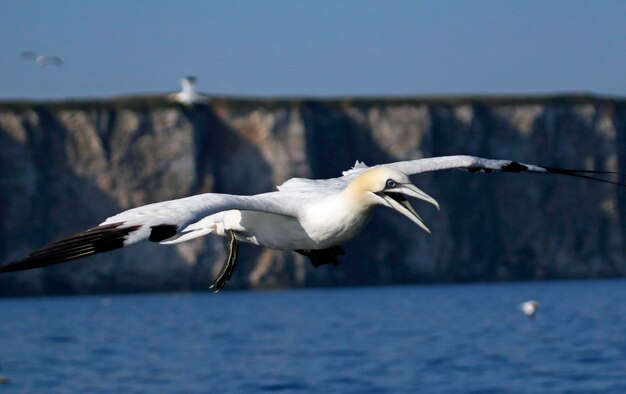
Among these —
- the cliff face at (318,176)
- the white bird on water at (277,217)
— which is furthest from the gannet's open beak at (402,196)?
the cliff face at (318,176)

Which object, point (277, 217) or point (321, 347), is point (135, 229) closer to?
point (277, 217)

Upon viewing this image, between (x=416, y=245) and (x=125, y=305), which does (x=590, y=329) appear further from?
(x=125, y=305)

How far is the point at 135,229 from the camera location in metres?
11.0

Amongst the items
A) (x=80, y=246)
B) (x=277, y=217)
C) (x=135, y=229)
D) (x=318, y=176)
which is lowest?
(x=80, y=246)

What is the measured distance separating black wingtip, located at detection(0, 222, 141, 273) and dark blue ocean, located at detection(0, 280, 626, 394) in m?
22.2

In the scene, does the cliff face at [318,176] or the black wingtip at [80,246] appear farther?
the cliff face at [318,176]

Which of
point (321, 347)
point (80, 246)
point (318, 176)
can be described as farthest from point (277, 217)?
point (318, 176)

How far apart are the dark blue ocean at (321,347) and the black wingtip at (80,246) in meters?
22.2

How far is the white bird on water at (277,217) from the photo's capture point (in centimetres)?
1086

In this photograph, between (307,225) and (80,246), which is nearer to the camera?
(80,246)

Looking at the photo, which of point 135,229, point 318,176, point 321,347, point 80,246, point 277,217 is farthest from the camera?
point 318,176

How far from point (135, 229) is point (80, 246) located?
48cm

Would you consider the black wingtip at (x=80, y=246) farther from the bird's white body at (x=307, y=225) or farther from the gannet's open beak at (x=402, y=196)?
the gannet's open beak at (x=402, y=196)

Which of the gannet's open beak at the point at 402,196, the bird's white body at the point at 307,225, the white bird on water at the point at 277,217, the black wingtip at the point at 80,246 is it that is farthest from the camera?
the bird's white body at the point at 307,225
